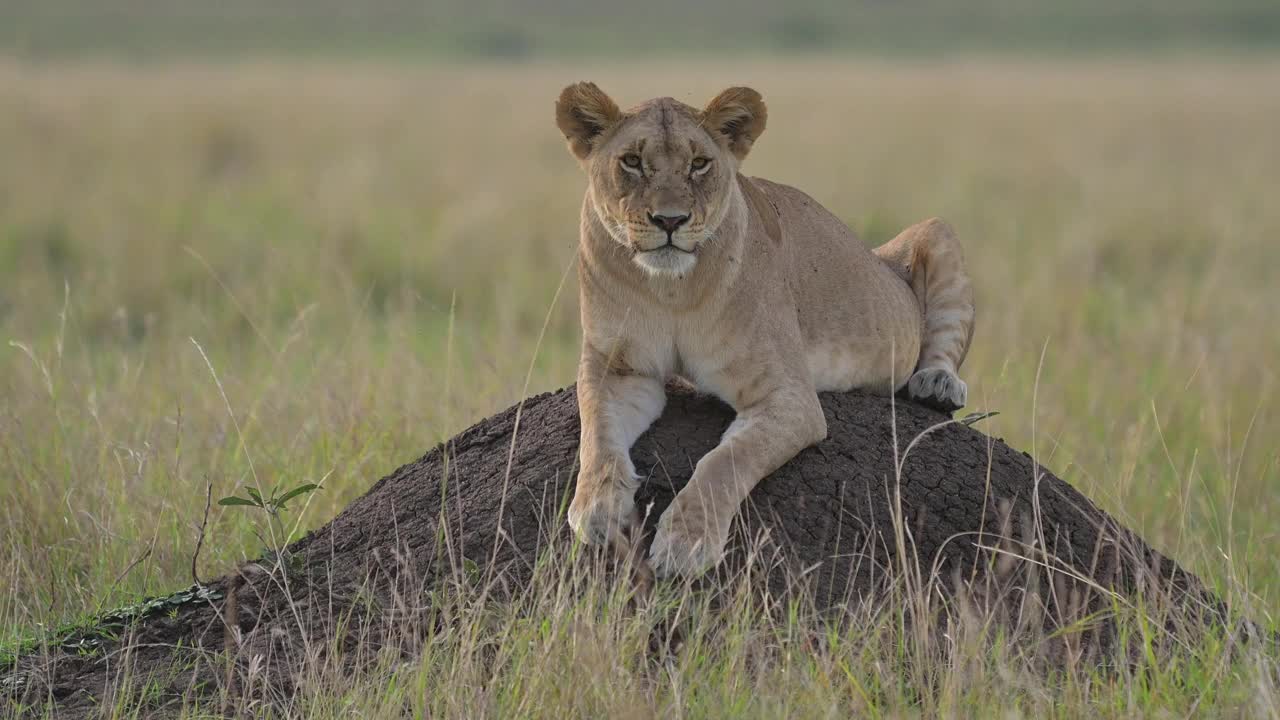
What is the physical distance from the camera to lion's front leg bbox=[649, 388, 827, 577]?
410 cm

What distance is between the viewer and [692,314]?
4.62 meters

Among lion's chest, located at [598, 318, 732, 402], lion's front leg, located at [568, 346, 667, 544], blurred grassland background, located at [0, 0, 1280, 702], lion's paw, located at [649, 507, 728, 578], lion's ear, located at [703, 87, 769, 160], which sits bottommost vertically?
blurred grassland background, located at [0, 0, 1280, 702]

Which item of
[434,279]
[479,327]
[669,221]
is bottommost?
[434,279]

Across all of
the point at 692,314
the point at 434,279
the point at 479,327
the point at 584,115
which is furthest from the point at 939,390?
the point at 434,279

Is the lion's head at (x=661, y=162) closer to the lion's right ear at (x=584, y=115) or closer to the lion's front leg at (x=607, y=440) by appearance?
the lion's right ear at (x=584, y=115)

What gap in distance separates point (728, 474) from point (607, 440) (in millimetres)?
379

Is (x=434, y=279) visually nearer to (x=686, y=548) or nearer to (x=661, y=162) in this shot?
(x=661, y=162)

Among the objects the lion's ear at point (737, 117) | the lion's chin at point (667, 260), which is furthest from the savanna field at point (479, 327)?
the lion's ear at point (737, 117)

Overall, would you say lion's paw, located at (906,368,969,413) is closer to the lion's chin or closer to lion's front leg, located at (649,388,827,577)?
lion's front leg, located at (649,388,827,577)

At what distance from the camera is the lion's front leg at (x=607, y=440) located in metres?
4.24

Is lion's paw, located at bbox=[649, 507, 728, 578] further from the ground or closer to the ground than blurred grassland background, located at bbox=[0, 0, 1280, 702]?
further from the ground

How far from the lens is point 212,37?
64250 millimetres

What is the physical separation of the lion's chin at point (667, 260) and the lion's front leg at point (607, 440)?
0.38 metres

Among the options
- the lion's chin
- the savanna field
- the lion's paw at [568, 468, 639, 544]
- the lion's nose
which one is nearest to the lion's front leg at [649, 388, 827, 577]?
the lion's paw at [568, 468, 639, 544]
